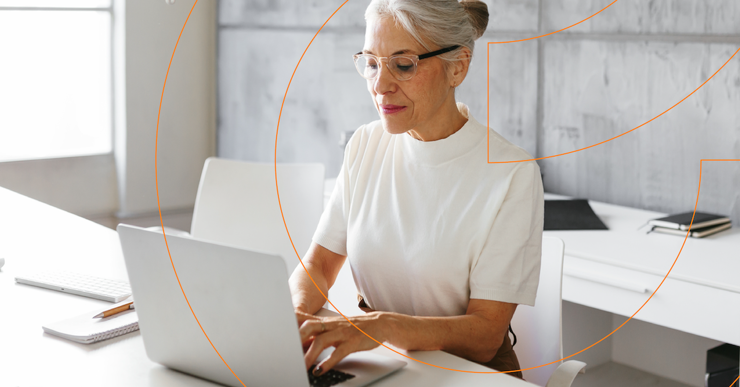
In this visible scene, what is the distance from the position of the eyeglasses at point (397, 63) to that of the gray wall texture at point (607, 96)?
143 millimetres

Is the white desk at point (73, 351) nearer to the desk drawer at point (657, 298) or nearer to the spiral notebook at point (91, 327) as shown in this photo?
the spiral notebook at point (91, 327)

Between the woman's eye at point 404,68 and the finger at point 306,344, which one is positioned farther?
the woman's eye at point 404,68

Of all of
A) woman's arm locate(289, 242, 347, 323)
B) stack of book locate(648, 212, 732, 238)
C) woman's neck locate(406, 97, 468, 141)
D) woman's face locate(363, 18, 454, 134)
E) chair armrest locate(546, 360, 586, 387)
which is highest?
woman's face locate(363, 18, 454, 134)

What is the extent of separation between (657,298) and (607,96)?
47 cm

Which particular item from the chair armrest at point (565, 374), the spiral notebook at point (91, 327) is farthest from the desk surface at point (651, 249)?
the spiral notebook at point (91, 327)

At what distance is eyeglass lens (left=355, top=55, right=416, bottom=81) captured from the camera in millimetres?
896

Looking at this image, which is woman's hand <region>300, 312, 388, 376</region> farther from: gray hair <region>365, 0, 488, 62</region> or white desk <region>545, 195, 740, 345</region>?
white desk <region>545, 195, 740, 345</region>

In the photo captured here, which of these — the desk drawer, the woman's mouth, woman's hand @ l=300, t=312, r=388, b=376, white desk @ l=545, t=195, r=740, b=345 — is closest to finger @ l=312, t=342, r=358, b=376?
woman's hand @ l=300, t=312, r=388, b=376

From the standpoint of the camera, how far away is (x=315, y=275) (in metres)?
1.11

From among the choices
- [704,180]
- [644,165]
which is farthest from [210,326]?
[704,180]

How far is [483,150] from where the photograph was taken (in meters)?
0.98

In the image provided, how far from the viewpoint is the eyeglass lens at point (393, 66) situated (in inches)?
35.3

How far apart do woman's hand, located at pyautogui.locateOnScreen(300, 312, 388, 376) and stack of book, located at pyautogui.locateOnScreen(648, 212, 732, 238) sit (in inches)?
35.5

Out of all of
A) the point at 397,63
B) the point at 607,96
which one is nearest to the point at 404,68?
the point at 397,63
